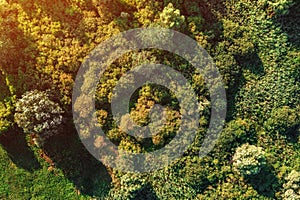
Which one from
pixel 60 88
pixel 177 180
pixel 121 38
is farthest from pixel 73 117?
pixel 177 180

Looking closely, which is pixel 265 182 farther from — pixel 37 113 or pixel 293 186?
pixel 37 113

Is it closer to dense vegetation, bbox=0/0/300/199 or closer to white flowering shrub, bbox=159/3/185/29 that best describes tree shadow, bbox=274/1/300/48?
dense vegetation, bbox=0/0/300/199

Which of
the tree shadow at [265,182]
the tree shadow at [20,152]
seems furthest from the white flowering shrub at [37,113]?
the tree shadow at [265,182]

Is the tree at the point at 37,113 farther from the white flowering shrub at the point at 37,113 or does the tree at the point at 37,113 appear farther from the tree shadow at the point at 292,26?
the tree shadow at the point at 292,26

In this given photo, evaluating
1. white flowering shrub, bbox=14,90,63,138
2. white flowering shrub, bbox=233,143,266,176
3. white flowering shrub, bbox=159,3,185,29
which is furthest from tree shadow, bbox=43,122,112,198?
white flowering shrub, bbox=159,3,185,29

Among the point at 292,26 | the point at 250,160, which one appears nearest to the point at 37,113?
the point at 250,160

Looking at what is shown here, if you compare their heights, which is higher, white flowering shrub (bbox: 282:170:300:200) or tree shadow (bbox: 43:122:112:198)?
white flowering shrub (bbox: 282:170:300:200)

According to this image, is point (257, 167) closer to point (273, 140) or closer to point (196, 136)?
point (273, 140)
